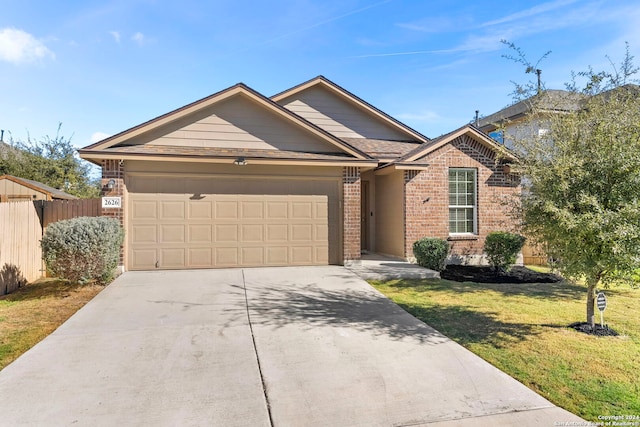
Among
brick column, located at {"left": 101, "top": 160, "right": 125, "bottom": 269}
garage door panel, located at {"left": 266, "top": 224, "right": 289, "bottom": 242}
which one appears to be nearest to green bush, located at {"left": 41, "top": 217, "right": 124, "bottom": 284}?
brick column, located at {"left": 101, "top": 160, "right": 125, "bottom": 269}

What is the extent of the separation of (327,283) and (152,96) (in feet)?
37.7

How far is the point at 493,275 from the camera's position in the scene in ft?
33.1

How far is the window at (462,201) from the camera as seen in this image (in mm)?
11922

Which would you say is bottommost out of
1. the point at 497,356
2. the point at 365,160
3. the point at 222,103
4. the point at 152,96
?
the point at 497,356

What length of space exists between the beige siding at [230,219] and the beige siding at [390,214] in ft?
7.80

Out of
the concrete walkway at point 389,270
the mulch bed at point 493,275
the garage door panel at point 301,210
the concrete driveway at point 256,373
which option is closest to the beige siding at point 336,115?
the garage door panel at point 301,210

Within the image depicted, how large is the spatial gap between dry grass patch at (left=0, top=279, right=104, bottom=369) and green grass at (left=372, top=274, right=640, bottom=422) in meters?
5.94

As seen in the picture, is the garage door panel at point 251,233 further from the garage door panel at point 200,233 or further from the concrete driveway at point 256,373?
the concrete driveway at point 256,373

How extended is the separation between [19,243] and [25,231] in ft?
1.17

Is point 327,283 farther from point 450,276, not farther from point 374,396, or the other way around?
point 374,396

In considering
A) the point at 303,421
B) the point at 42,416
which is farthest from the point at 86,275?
the point at 303,421

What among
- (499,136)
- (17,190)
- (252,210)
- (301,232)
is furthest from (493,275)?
(17,190)

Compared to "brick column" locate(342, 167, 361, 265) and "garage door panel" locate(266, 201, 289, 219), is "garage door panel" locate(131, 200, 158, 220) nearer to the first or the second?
"garage door panel" locate(266, 201, 289, 219)

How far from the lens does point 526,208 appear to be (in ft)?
17.5
